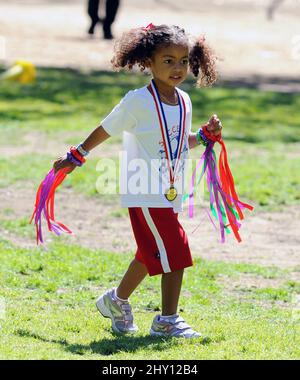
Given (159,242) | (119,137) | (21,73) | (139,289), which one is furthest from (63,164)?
(21,73)

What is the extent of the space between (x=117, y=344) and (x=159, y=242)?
565 mm

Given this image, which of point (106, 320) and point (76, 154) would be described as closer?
point (76, 154)

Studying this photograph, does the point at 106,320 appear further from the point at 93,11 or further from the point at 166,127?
the point at 93,11

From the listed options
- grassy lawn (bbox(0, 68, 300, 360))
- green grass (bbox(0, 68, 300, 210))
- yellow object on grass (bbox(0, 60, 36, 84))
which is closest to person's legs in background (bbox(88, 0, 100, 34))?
green grass (bbox(0, 68, 300, 210))

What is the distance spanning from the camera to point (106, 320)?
19.4ft

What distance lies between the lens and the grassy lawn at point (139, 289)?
5262mm

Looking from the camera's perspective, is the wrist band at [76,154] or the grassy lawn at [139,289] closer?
the grassy lawn at [139,289]

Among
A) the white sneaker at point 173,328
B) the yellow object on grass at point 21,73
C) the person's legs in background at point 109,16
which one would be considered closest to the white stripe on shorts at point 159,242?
the white sneaker at point 173,328

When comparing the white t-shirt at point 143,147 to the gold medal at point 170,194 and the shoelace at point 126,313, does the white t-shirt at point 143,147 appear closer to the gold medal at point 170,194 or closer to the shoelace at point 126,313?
the gold medal at point 170,194

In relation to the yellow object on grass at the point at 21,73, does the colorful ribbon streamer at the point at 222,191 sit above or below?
above

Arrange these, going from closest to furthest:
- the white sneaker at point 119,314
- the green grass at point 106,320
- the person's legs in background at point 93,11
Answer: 1. the green grass at point 106,320
2. the white sneaker at point 119,314
3. the person's legs in background at point 93,11

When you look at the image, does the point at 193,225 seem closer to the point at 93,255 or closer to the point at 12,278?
the point at 93,255

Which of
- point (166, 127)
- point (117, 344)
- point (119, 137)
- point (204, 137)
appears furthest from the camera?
point (119, 137)
